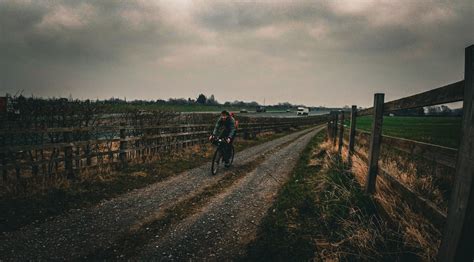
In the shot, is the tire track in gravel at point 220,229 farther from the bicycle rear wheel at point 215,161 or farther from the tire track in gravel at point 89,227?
the bicycle rear wheel at point 215,161

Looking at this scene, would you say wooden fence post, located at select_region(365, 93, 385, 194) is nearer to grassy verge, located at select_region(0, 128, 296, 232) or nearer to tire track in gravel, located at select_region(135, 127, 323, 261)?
tire track in gravel, located at select_region(135, 127, 323, 261)

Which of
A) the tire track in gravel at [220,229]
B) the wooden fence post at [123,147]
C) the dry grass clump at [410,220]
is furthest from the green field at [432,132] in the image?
the wooden fence post at [123,147]

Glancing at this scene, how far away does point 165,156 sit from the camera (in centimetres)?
1070

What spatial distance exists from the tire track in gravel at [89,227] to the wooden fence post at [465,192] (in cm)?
394

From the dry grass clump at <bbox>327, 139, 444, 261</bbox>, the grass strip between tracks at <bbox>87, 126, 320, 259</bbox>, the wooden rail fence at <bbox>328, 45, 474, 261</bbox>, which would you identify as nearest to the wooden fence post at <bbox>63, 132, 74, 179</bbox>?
the grass strip between tracks at <bbox>87, 126, 320, 259</bbox>

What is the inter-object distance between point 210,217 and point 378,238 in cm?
275

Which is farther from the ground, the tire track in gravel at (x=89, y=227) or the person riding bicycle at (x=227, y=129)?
the person riding bicycle at (x=227, y=129)

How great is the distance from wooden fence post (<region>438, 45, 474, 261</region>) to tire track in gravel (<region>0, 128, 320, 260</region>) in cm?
A: 394

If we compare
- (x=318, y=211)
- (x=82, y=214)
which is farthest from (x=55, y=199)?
(x=318, y=211)

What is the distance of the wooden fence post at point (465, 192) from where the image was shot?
185 centimetres

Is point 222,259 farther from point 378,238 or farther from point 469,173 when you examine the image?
point 469,173

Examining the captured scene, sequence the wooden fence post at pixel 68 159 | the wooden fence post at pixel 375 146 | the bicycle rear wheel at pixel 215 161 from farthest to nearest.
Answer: the bicycle rear wheel at pixel 215 161, the wooden fence post at pixel 68 159, the wooden fence post at pixel 375 146

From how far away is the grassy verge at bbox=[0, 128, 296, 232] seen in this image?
4.59 meters

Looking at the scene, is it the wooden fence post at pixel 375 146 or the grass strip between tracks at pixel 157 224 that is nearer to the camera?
the grass strip between tracks at pixel 157 224
